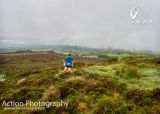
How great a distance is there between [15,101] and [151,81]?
10.8 m

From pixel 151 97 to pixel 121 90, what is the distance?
2.47m

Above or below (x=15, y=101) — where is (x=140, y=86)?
above

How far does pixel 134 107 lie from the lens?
1680cm

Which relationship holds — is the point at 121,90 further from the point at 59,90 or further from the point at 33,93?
the point at 33,93

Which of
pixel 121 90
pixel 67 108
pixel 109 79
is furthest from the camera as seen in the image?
pixel 109 79

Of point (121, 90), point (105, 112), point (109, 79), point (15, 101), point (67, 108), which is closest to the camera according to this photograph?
point (105, 112)

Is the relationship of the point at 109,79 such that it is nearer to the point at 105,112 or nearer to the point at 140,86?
the point at 140,86

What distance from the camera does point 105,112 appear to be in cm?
1659

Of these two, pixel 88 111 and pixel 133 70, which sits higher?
pixel 133 70

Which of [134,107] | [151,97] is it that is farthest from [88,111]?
[151,97]

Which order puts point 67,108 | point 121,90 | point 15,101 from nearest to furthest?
point 67,108, point 121,90, point 15,101

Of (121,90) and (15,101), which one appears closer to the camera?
(121,90)

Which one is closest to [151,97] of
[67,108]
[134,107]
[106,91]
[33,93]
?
[134,107]

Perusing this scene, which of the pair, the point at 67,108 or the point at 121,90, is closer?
the point at 67,108
